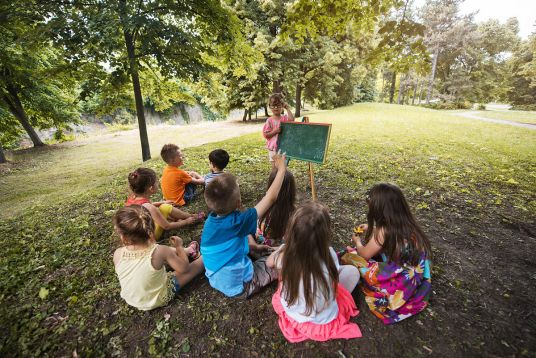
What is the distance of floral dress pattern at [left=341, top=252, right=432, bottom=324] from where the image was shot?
2406mm

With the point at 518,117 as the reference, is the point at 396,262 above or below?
below

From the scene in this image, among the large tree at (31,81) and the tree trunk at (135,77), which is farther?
the tree trunk at (135,77)

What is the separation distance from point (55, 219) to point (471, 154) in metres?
12.3

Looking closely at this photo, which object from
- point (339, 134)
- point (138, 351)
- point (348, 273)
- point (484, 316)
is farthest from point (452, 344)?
point (339, 134)

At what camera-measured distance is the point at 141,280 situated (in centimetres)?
247

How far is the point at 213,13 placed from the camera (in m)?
7.16

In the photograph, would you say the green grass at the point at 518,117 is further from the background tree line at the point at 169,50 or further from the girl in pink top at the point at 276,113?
the girl in pink top at the point at 276,113

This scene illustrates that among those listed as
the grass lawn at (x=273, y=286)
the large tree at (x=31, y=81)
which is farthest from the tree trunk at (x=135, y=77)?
the grass lawn at (x=273, y=286)

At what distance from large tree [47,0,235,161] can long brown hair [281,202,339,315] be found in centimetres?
644

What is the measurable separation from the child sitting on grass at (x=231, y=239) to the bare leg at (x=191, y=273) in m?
0.29

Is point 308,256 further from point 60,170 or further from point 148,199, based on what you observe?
point 60,170

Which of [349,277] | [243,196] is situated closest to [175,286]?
[349,277]

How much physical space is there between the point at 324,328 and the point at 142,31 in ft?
29.6

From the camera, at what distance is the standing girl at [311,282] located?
2135 millimetres
